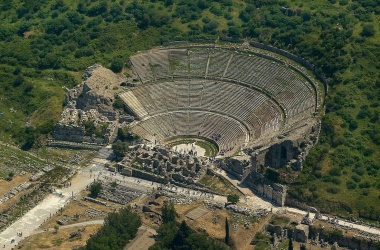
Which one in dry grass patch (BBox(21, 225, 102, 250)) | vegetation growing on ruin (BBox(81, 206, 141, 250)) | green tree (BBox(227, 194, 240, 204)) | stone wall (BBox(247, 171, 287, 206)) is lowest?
dry grass patch (BBox(21, 225, 102, 250))

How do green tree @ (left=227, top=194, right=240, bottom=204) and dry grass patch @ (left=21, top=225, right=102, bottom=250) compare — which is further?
green tree @ (left=227, top=194, right=240, bottom=204)

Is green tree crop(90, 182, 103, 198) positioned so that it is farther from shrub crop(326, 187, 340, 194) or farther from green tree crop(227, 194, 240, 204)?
shrub crop(326, 187, 340, 194)

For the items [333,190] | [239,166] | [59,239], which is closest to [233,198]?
[239,166]

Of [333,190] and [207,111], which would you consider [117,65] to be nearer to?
[207,111]

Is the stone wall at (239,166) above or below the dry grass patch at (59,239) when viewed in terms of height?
above

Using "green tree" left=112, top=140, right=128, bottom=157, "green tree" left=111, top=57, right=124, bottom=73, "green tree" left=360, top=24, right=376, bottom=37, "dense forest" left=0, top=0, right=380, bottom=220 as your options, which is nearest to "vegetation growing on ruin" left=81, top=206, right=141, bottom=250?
"green tree" left=112, top=140, right=128, bottom=157

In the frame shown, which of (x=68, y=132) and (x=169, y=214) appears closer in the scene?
(x=169, y=214)

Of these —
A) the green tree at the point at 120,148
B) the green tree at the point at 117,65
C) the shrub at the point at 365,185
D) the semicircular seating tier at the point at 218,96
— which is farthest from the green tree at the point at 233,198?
the green tree at the point at 117,65

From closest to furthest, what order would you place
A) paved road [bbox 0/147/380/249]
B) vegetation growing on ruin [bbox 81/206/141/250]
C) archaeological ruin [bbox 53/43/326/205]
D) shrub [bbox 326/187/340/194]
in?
vegetation growing on ruin [bbox 81/206/141/250], paved road [bbox 0/147/380/249], shrub [bbox 326/187/340/194], archaeological ruin [bbox 53/43/326/205]

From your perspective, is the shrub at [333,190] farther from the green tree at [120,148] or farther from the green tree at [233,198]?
the green tree at [120,148]
